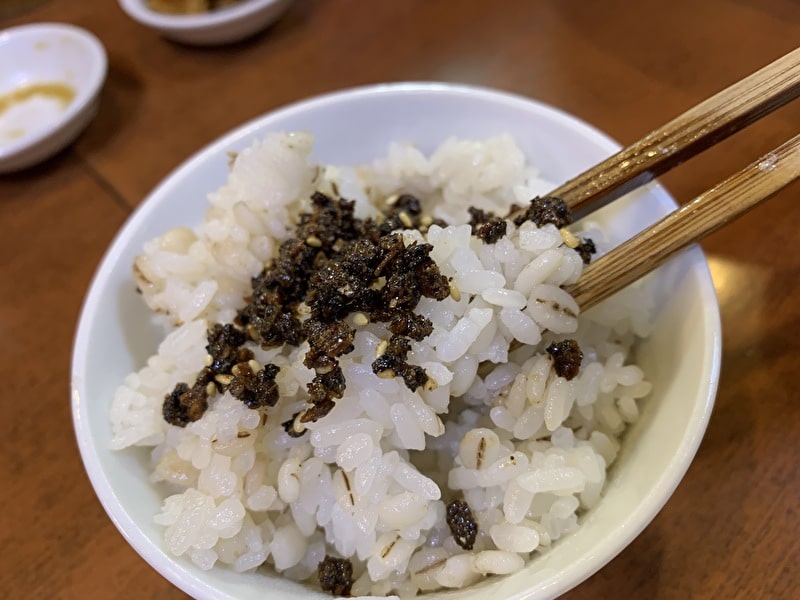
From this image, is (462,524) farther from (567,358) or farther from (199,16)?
(199,16)

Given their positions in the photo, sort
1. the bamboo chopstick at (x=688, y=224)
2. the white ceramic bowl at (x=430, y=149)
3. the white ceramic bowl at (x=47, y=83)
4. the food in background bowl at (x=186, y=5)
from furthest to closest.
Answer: the food in background bowl at (x=186, y=5)
the white ceramic bowl at (x=47, y=83)
the bamboo chopstick at (x=688, y=224)
the white ceramic bowl at (x=430, y=149)

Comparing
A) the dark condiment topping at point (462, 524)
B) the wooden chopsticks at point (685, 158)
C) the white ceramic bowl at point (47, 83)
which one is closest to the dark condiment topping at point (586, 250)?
the wooden chopsticks at point (685, 158)

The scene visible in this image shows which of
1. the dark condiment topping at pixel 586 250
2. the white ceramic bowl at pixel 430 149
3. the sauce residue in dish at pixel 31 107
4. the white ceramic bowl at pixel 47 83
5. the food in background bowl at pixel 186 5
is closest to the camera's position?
the white ceramic bowl at pixel 430 149

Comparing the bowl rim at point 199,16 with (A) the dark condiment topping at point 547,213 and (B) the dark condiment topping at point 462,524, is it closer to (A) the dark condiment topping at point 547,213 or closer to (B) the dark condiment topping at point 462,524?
(A) the dark condiment topping at point 547,213

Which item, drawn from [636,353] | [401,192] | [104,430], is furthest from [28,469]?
[636,353]

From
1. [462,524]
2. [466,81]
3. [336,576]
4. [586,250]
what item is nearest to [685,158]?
[586,250]

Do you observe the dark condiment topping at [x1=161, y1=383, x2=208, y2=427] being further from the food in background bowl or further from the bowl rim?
the food in background bowl
